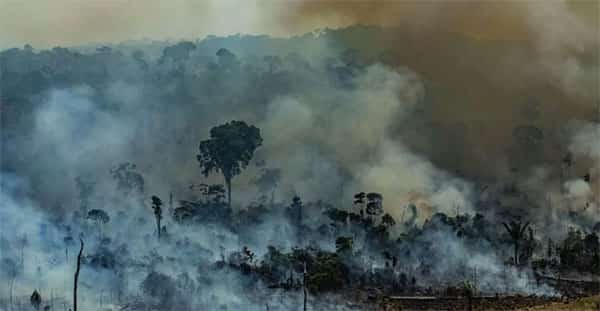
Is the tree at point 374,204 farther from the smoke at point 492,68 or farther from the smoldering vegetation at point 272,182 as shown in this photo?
the smoke at point 492,68

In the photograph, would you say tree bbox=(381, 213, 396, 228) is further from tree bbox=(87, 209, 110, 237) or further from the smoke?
tree bbox=(87, 209, 110, 237)

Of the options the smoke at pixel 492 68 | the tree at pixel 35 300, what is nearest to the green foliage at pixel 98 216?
the tree at pixel 35 300

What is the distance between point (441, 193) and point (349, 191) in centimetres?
217

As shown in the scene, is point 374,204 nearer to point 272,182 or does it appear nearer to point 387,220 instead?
point 387,220

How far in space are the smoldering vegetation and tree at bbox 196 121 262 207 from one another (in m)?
0.05

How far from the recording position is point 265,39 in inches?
737

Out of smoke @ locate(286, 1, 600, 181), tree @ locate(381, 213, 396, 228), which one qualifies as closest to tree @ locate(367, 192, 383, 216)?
tree @ locate(381, 213, 396, 228)

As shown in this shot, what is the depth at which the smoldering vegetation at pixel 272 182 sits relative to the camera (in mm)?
16453

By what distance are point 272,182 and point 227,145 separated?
4.18ft

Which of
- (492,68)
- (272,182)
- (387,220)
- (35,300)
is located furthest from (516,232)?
(35,300)

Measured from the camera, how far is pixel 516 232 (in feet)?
61.7

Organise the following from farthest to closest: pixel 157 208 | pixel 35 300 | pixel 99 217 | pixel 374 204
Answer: pixel 374 204, pixel 157 208, pixel 99 217, pixel 35 300

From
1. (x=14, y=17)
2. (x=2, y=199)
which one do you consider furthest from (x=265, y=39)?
(x=2, y=199)

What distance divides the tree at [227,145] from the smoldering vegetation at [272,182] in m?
0.05
